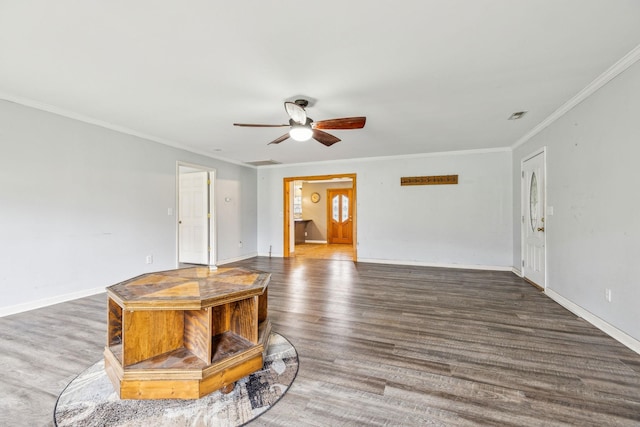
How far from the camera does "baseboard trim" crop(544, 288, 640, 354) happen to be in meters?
2.27

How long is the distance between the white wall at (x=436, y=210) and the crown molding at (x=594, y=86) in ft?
4.72

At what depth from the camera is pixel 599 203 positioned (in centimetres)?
269

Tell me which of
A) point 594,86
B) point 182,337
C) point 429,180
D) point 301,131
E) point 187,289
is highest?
point 594,86

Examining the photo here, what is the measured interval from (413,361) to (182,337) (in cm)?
167

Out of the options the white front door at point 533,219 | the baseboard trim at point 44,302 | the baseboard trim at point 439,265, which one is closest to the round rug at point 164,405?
the baseboard trim at point 44,302

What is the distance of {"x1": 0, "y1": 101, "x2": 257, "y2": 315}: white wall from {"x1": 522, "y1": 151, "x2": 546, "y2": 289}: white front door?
5.84 m

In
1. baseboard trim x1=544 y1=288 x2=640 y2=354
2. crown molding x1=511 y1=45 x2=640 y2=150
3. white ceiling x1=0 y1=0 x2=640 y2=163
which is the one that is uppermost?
white ceiling x1=0 y1=0 x2=640 y2=163

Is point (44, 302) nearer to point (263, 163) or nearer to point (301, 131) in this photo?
point (301, 131)

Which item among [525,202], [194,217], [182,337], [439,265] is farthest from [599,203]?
[194,217]

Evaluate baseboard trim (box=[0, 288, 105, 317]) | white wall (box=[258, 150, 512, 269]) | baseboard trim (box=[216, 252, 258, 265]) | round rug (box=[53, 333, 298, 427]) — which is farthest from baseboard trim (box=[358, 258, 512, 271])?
baseboard trim (box=[0, 288, 105, 317])

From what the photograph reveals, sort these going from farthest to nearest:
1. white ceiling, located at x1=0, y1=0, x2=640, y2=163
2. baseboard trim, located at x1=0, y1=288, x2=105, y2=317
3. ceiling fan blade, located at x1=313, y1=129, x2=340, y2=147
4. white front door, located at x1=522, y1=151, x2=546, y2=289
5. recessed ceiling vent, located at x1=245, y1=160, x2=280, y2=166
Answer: recessed ceiling vent, located at x1=245, y1=160, x2=280, y2=166 → white front door, located at x1=522, y1=151, x2=546, y2=289 → ceiling fan blade, located at x1=313, y1=129, x2=340, y2=147 → baseboard trim, located at x1=0, y1=288, x2=105, y2=317 → white ceiling, located at x1=0, y1=0, x2=640, y2=163

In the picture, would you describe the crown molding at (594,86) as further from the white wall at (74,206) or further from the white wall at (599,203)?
the white wall at (74,206)

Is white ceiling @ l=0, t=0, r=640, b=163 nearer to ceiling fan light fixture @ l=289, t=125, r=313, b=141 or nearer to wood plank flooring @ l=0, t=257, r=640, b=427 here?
ceiling fan light fixture @ l=289, t=125, r=313, b=141

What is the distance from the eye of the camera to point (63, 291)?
11.4 ft
